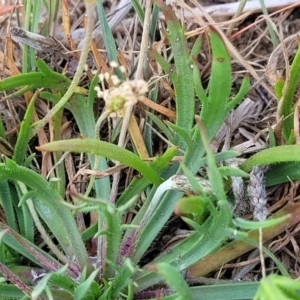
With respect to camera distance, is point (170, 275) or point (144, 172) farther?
point (144, 172)

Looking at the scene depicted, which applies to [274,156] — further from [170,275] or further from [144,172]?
[170,275]

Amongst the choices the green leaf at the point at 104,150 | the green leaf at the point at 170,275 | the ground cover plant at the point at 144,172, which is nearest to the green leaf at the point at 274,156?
the ground cover plant at the point at 144,172

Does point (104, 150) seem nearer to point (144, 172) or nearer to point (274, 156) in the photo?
point (144, 172)

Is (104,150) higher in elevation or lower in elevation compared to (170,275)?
higher

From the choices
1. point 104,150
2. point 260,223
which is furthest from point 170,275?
point 104,150

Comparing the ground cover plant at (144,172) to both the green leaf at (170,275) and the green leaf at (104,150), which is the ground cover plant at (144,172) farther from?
the green leaf at (170,275)

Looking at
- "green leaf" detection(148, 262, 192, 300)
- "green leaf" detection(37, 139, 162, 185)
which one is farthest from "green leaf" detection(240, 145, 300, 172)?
"green leaf" detection(148, 262, 192, 300)

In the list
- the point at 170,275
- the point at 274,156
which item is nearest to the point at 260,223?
the point at 170,275

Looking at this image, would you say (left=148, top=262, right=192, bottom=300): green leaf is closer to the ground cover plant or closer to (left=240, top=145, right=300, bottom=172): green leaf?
the ground cover plant

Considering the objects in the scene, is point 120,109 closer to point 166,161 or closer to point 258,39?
point 166,161

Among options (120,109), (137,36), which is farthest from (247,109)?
(120,109)
